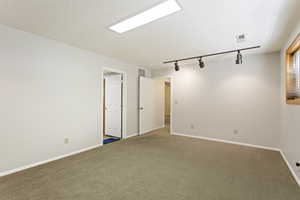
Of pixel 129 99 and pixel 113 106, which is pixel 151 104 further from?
pixel 113 106

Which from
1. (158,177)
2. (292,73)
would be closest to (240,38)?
(292,73)

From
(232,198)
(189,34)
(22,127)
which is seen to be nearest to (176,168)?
(232,198)

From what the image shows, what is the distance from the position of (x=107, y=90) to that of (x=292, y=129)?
4.72 metres

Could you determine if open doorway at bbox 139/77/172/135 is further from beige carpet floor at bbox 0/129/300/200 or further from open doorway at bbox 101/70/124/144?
beige carpet floor at bbox 0/129/300/200

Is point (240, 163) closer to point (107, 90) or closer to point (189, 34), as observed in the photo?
point (189, 34)

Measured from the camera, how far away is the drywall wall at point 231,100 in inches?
147

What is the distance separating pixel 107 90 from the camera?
16.7 feet

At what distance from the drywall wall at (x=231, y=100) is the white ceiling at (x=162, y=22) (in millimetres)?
753

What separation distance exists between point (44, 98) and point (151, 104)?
353cm

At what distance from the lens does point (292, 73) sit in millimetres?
2750

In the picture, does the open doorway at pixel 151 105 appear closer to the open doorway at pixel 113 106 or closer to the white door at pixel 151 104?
the white door at pixel 151 104

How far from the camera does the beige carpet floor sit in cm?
197

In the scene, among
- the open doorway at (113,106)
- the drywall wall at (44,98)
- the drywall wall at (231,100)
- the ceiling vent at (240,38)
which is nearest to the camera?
the drywall wall at (44,98)

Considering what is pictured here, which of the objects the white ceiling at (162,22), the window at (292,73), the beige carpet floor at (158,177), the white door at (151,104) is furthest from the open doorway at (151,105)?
the window at (292,73)
